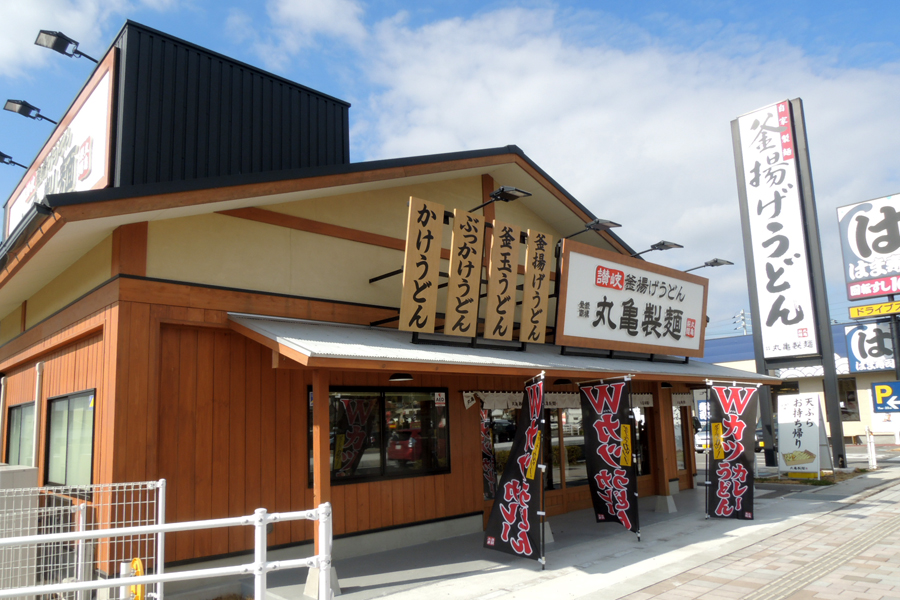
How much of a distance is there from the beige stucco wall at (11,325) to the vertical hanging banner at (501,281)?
8.89 metres

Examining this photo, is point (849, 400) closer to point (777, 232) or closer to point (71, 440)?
point (777, 232)

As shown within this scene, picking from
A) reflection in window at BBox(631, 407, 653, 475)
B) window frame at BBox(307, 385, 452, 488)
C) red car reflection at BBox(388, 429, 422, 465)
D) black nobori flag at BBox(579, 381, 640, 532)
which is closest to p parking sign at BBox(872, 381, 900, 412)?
reflection in window at BBox(631, 407, 653, 475)

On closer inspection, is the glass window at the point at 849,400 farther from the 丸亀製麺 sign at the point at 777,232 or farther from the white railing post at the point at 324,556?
the white railing post at the point at 324,556

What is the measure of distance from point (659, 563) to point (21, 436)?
1079 cm

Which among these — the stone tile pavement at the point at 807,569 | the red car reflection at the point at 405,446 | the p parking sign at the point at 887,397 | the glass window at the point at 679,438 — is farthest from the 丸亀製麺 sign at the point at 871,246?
the red car reflection at the point at 405,446

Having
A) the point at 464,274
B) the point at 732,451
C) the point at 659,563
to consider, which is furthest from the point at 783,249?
the point at 659,563

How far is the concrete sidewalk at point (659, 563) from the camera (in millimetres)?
6754

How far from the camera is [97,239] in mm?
7598

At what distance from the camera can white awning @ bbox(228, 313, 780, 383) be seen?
21.9 ft

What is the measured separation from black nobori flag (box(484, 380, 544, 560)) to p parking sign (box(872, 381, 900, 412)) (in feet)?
47.4

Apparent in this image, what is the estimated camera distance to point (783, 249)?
1798 cm

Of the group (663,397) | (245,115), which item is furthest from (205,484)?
(663,397)

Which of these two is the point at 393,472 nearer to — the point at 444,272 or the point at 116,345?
the point at 444,272

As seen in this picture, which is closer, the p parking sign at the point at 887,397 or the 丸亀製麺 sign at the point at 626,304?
the 丸亀製麺 sign at the point at 626,304
